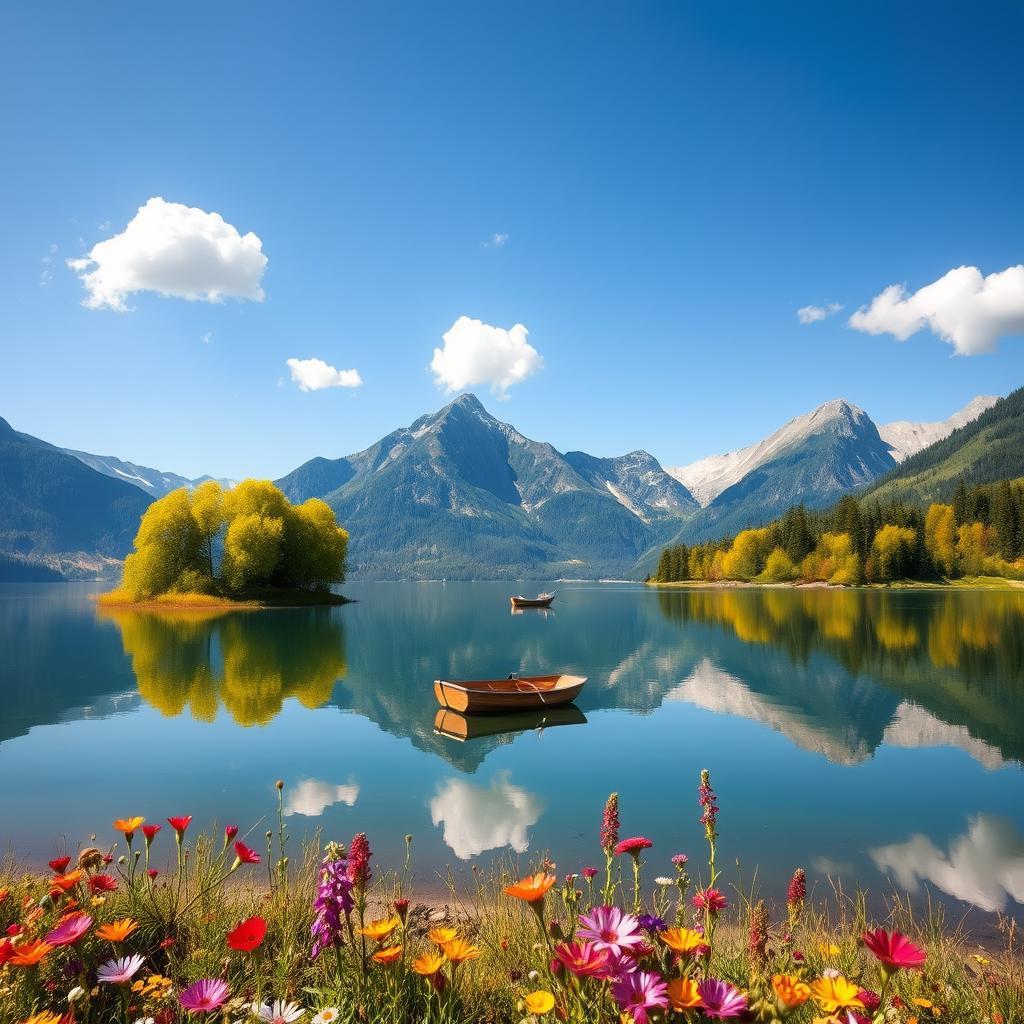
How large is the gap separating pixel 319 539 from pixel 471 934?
304ft

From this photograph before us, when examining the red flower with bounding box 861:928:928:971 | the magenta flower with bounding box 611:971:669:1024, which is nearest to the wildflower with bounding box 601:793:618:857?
the magenta flower with bounding box 611:971:669:1024

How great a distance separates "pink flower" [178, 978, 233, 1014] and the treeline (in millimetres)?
153609

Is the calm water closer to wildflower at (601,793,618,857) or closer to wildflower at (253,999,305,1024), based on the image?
wildflower at (601,793,618,857)

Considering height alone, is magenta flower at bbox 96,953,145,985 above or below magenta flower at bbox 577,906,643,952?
below

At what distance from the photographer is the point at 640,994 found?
8.63 ft

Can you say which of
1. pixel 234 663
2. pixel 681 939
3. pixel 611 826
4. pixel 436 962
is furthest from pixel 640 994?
pixel 234 663

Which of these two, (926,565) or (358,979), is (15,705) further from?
(926,565)

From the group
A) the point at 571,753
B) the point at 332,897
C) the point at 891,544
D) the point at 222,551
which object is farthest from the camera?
the point at 891,544

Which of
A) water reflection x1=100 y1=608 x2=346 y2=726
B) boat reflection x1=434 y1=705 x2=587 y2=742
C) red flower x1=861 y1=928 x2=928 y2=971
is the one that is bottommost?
water reflection x1=100 y1=608 x2=346 y2=726

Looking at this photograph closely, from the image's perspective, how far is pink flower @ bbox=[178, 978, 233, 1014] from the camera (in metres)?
2.74

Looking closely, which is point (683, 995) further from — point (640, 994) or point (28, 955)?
point (28, 955)

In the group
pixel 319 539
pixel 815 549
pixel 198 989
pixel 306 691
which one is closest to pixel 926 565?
pixel 815 549

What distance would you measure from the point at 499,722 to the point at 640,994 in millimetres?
24225

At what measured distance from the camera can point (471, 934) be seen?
24.9 ft
